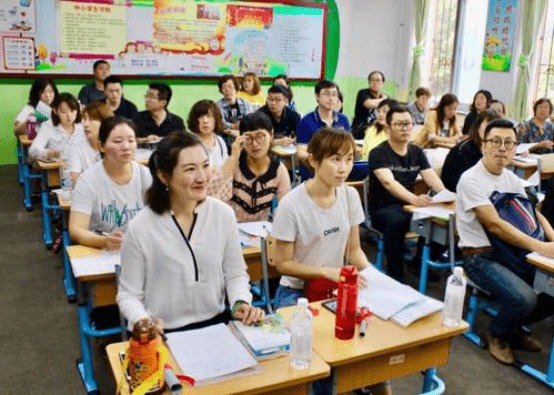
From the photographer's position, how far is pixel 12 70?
700cm

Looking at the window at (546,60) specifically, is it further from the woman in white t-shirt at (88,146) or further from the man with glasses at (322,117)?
the woman in white t-shirt at (88,146)

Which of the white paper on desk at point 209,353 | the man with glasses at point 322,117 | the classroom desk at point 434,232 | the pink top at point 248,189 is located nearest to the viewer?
the white paper on desk at point 209,353

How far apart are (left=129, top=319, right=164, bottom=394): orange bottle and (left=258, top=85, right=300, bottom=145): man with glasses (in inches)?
171

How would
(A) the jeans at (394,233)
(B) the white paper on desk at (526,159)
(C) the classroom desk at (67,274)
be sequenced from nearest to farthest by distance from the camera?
1. (C) the classroom desk at (67,274)
2. (A) the jeans at (394,233)
3. (B) the white paper on desk at (526,159)

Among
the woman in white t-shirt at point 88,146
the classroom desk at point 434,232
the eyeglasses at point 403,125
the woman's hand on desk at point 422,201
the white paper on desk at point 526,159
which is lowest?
the classroom desk at point 434,232

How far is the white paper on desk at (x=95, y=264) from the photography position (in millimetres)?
2342

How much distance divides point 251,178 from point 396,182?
112 cm

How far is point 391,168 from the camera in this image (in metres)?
3.88

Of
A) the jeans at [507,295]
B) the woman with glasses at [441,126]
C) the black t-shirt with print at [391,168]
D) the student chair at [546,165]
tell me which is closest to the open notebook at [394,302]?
the jeans at [507,295]

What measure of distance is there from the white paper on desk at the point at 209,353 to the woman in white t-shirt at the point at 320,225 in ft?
2.11

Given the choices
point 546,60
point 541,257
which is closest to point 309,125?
point 541,257

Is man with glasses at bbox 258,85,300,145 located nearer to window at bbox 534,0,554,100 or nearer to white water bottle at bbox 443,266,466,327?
window at bbox 534,0,554,100

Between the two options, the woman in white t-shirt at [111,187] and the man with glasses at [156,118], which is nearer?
the woman in white t-shirt at [111,187]

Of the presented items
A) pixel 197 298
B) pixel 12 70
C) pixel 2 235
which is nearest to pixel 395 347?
pixel 197 298
